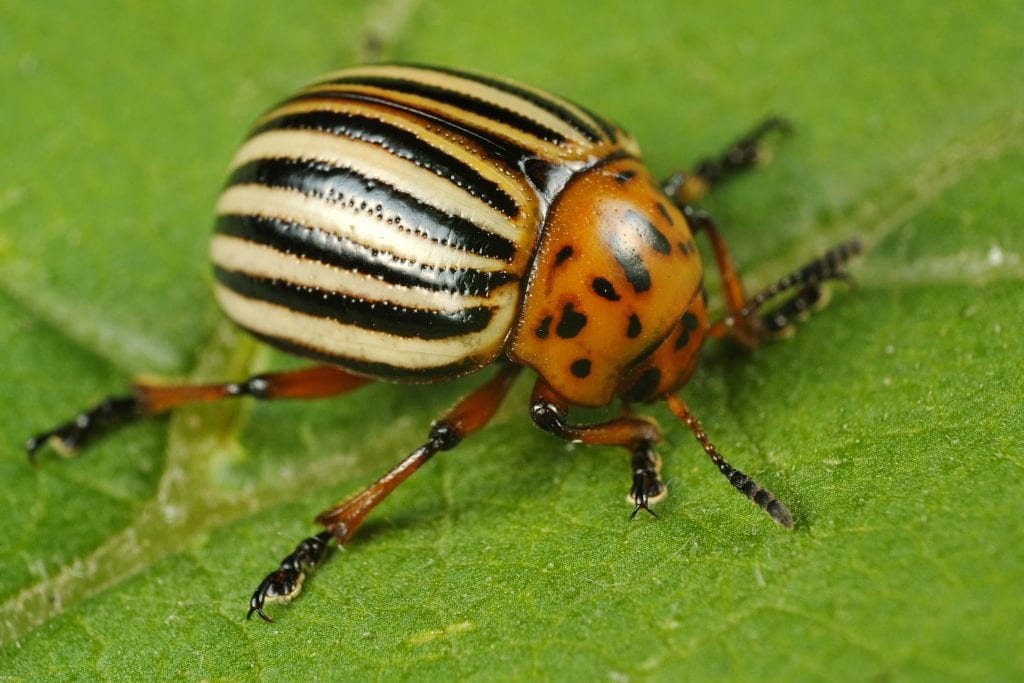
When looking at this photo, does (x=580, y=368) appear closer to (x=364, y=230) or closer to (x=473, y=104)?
(x=364, y=230)

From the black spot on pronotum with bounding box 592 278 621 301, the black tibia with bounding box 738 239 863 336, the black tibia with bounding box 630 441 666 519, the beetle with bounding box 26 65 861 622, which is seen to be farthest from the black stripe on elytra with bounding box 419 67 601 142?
the black tibia with bounding box 630 441 666 519

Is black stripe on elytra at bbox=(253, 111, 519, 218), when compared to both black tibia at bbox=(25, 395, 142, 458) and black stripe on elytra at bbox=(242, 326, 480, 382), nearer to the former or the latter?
black stripe on elytra at bbox=(242, 326, 480, 382)

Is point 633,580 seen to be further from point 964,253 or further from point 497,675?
point 964,253

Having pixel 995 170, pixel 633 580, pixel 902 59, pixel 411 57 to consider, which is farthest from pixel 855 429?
pixel 411 57

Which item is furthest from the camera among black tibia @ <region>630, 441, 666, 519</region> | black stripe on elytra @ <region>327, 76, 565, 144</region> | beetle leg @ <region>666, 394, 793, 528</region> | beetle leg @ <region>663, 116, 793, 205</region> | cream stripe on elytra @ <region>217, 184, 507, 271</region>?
beetle leg @ <region>663, 116, 793, 205</region>

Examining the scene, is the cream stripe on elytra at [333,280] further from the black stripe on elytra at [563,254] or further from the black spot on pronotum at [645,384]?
the black spot on pronotum at [645,384]

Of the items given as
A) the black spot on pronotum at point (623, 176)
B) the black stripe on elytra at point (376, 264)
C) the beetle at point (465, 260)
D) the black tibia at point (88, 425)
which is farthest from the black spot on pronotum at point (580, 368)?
the black tibia at point (88, 425)

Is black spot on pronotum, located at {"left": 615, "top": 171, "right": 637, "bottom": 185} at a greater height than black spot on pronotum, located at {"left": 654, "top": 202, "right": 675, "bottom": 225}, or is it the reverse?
black spot on pronotum, located at {"left": 615, "top": 171, "right": 637, "bottom": 185}
